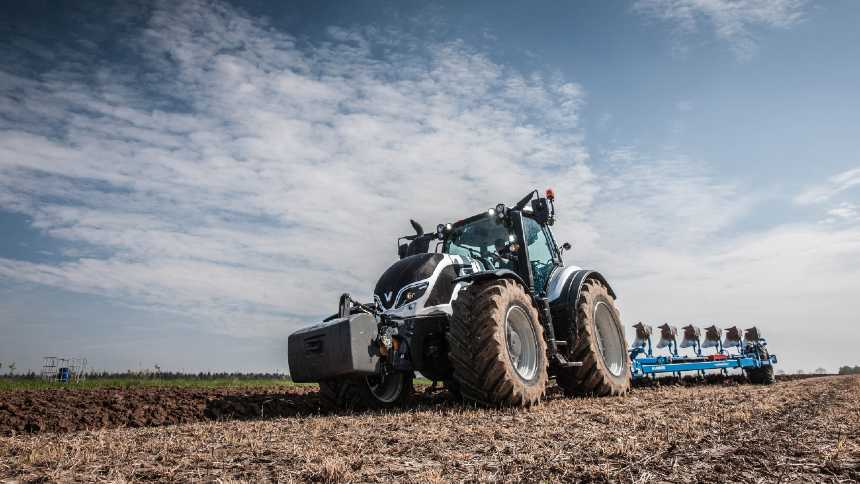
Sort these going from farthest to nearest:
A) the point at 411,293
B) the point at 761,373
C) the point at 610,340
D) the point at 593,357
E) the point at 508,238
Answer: the point at 761,373 → the point at 610,340 → the point at 508,238 → the point at 593,357 → the point at 411,293

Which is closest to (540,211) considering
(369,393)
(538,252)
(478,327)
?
(538,252)

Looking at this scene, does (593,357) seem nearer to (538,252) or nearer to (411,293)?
(538,252)

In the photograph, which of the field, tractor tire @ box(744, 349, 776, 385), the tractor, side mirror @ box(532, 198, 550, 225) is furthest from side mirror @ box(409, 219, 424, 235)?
tractor tire @ box(744, 349, 776, 385)

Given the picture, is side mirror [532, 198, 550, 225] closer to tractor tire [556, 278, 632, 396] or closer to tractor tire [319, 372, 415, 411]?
tractor tire [556, 278, 632, 396]

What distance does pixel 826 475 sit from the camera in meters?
2.53

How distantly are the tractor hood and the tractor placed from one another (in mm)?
16

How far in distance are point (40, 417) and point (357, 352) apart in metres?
4.22

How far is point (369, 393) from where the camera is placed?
6.42m

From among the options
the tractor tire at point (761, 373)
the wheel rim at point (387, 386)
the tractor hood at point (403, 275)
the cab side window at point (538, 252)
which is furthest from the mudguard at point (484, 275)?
the tractor tire at point (761, 373)

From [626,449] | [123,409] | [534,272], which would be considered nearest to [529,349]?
[534,272]

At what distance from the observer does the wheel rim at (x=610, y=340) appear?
809cm

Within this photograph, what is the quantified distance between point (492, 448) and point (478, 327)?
2207 millimetres

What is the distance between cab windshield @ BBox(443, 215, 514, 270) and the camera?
25.0 ft

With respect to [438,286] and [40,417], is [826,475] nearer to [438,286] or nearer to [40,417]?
[438,286]
